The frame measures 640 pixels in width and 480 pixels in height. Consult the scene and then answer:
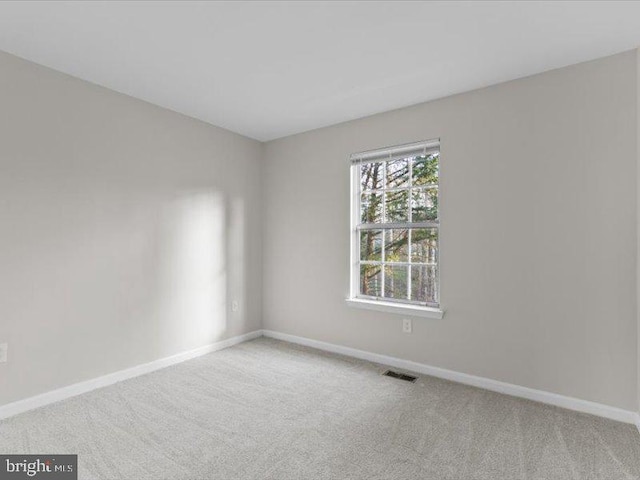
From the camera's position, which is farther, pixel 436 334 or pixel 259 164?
pixel 259 164

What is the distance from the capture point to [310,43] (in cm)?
220

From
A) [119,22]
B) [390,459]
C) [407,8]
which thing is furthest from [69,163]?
[390,459]

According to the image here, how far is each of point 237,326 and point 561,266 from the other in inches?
125

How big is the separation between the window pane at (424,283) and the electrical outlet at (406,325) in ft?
0.70

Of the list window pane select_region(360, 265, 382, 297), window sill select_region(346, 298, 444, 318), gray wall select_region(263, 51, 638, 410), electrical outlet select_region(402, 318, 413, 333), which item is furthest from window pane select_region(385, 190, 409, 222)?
electrical outlet select_region(402, 318, 413, 333)

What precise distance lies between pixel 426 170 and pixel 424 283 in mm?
1038

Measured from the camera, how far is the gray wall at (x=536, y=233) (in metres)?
2.27

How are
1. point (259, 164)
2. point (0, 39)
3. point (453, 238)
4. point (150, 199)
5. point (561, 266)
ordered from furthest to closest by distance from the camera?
point (259, 164) < point (150, 199) < point (453, 238) < point (561, 266) < point (0, 39)

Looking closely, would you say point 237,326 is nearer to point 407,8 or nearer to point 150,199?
point 150,199

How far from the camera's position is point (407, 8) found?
187 cm

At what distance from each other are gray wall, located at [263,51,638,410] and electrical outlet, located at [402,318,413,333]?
5cm

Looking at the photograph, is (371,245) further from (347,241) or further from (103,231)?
(103,231)

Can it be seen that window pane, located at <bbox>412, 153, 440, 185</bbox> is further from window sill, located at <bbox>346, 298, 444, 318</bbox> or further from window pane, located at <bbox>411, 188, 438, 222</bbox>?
window sill, located at <bbox>346, 298, 444, 318</bbox>

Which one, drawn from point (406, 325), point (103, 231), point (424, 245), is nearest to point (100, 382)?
point (103, 231)
